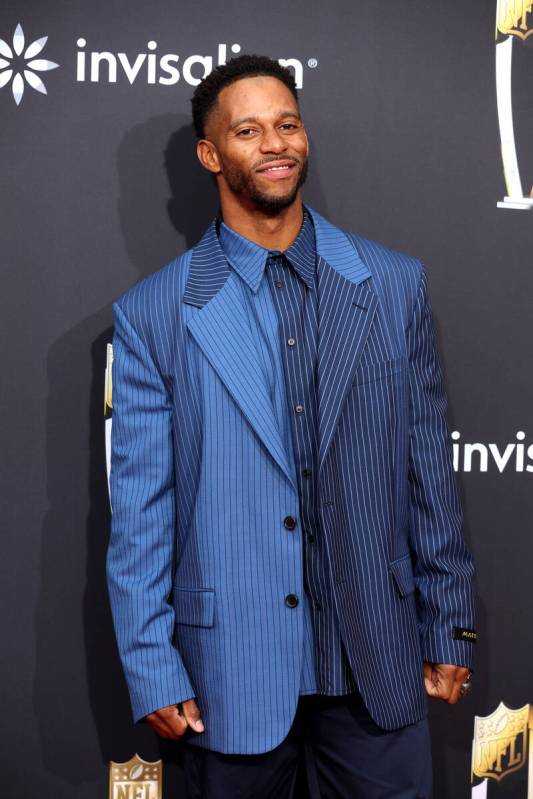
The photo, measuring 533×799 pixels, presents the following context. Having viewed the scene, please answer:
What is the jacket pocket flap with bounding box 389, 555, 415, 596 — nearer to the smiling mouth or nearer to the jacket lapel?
the jacket lapel

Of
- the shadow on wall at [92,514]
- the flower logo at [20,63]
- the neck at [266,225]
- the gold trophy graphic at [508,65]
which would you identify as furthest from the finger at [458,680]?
the flower logo at [20,63]

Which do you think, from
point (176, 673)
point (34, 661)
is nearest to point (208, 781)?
point (176, 673)

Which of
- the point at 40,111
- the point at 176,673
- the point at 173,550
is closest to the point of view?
the point at 176,673

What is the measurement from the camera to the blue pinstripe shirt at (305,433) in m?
2.04

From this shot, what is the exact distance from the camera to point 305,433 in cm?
Answer: 204

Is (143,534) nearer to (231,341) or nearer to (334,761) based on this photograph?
(231,341)

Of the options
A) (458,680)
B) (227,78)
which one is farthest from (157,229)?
(458,680)

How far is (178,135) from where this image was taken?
254cm

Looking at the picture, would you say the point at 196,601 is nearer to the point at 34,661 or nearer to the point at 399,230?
the point at 34,661

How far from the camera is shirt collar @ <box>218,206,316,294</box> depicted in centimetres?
213

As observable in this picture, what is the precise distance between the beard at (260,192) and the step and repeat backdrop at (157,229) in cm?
39

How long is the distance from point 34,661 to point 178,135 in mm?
1351

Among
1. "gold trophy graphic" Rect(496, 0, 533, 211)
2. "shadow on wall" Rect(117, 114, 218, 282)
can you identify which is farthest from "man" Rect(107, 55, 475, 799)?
"gold trophy graphic" Rect(496, 0, 533, 211)

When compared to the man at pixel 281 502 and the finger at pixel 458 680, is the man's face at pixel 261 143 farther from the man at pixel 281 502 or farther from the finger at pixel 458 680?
the finger at pixel 458 680
